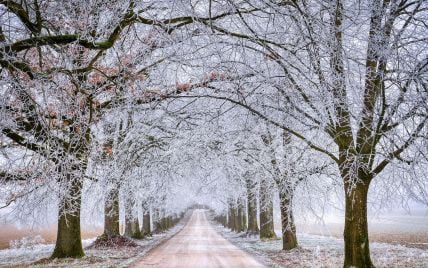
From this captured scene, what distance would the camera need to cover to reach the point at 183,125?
15.4 metres

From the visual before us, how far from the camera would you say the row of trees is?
709cm

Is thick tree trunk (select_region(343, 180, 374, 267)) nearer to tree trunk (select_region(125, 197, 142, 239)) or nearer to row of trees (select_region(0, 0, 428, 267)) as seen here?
row of trees (select_region(0, 0, 428, 267))

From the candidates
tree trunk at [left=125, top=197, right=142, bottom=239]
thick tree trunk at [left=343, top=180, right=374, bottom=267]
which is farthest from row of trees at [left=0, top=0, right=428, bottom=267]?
tree trunk at [left=125, top=197, right=142, bottom=239]

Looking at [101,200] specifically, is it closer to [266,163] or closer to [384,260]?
[266,163]

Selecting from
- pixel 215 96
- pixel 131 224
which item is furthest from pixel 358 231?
pixel 131 224

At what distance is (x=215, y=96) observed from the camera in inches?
418

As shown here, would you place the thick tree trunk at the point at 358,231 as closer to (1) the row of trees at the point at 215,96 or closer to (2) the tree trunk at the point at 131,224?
(1) the row of trees at the point at 215,96

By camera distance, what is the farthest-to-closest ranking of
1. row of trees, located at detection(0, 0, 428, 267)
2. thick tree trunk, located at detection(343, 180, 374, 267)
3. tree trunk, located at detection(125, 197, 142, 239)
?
1. tree trunk, located at detection(125, 197, 142, 239)
2. thick tree trunk, located at detection(343, 180, 374, 267)
3. row of trees, located at detection(0, 0, 428, 267)

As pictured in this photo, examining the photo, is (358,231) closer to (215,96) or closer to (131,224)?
(215,96)

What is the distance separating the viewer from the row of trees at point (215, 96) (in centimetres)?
709

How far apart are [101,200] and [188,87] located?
531 cm

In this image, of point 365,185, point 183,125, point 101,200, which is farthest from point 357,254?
point 101,200

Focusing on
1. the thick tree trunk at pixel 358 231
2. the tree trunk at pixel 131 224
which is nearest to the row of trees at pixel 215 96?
the thick tree trunk at pixel 358 231

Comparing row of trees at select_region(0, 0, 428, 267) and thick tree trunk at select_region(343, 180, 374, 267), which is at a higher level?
row of trees at select_region(0, 0, 428, 267)
